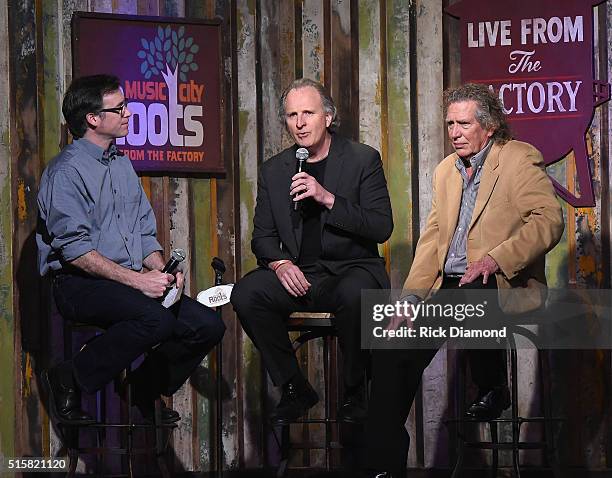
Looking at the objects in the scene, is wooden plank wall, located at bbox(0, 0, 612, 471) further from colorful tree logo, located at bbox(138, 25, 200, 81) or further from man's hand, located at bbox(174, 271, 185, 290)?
man's hand, located at bbox(174, 271, 185, 290)

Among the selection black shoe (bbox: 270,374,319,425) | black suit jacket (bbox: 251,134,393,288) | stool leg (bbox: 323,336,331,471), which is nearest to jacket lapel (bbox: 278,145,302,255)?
black suit jacket (bbox: 251,134,393,288)

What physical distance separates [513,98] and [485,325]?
54.3 inches

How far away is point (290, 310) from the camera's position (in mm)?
4426

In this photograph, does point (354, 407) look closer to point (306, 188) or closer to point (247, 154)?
point (306, 188)

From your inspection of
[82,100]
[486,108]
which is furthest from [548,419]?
[82,100]

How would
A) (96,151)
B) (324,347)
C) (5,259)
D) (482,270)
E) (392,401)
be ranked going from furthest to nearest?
(5,259) → (324,347) → (96,151) → (482,270) → (392,401)

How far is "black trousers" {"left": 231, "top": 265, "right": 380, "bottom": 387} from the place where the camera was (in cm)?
430

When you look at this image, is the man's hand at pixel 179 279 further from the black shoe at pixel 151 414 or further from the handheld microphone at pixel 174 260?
the black shoe at pixel 151 414

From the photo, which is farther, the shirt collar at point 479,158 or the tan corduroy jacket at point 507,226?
the shirt collar at point 479,158

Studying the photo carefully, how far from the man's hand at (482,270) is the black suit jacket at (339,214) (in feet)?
1.27

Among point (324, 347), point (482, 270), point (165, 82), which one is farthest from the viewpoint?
point (165, 82)

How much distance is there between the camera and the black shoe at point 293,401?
14.1 ft

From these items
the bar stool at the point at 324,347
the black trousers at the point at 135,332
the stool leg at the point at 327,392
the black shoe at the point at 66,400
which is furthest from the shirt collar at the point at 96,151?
the stool leg at the point at 327,392

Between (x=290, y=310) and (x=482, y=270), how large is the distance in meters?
0.78
